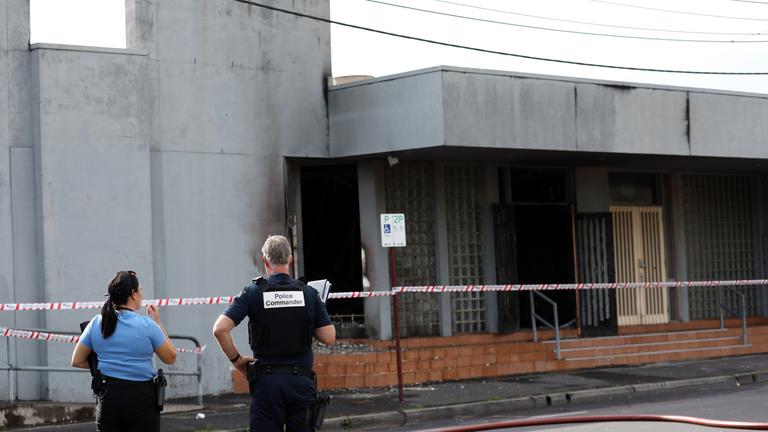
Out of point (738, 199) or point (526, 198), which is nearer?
point (526, 198)

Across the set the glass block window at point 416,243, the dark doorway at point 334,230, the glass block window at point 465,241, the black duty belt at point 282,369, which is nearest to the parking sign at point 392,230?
the glass block window at point 416,243

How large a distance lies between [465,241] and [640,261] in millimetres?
4677

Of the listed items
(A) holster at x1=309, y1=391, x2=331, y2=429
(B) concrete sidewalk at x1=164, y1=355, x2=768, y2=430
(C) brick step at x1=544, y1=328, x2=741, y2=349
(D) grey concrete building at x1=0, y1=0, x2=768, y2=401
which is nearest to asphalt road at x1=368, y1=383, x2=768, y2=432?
(B) concrete sidewalk at x1=164, y1=355, x2=768, y2=430

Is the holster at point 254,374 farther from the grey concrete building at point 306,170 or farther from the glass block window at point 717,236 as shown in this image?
the glass block window at point 717,236

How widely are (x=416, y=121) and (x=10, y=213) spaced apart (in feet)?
18.6

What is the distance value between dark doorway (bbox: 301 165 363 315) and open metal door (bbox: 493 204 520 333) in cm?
232

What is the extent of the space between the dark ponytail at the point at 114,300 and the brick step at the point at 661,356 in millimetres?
13835

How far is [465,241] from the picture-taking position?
21062 millimetres

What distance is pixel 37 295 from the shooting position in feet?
53.9

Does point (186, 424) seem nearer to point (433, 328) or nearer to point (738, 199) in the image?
point (433, 328)

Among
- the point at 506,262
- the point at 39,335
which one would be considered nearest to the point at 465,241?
the point at 506,262

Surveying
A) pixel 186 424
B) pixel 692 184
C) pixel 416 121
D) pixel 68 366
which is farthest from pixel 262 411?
pixel 692 184

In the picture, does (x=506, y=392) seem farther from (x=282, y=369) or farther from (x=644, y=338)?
(x=282, y=369)

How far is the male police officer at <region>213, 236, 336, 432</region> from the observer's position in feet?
24.1
